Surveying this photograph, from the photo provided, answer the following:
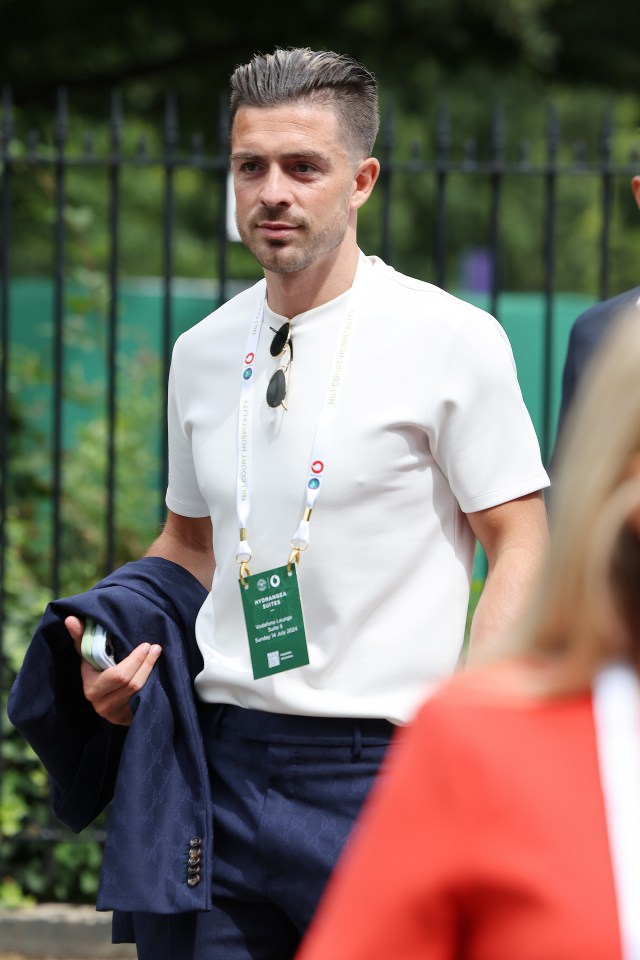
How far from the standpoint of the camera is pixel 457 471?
2219mm

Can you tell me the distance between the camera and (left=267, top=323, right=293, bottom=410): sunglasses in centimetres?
233

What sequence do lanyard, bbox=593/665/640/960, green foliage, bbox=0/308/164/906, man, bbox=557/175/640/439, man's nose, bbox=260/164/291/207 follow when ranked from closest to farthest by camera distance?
lanyard, bbox=593/665/640/960
man's nose, bbox=260/164/291/207
man, bbox=557/175/640/439
green foliage, bbox=0/308/164/906

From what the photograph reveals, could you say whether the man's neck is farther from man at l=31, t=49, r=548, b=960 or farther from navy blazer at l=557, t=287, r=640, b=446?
navy blazer at l=557, t=287, r=640, b=446

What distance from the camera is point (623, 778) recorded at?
100 cm

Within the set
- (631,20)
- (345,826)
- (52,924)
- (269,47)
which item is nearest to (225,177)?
(52,924)

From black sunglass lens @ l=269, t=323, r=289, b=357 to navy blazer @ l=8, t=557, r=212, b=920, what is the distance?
0.44m

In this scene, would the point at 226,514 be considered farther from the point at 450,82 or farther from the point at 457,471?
the point at 450,82

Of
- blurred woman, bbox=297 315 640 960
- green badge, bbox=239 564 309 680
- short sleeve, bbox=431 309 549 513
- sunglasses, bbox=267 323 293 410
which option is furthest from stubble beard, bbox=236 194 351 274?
blurred woman, bbox=297 315 640 960

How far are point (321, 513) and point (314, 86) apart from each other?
696 millimetres

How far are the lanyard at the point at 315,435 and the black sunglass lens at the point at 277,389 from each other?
0.15 feet

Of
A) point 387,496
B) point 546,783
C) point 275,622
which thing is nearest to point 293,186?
point 387,496

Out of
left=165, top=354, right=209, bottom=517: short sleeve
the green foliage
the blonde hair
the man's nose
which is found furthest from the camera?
the green foliage

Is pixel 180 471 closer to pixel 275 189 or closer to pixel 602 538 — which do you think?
pixel 275 189

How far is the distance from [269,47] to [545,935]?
1184 cm
